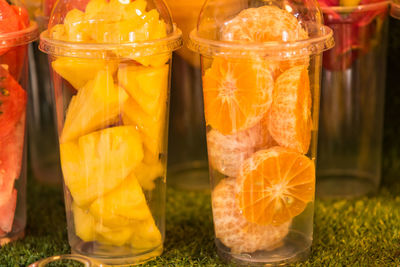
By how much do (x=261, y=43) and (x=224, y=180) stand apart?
0.71ft

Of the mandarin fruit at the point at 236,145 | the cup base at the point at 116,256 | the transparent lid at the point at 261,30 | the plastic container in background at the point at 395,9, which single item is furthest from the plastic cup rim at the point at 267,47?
the cup base at the point at 116,256

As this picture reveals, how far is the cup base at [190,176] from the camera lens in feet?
4.16

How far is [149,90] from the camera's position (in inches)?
34.7

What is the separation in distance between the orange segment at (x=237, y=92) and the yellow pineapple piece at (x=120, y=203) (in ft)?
0.51

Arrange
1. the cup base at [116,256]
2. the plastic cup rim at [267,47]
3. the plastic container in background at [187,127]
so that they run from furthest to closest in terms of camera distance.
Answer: the plastic container in background at [187,127] → the cup base at [116,256] → the plastic cup rim at [267,47]

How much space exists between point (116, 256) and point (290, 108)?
35 centimetres

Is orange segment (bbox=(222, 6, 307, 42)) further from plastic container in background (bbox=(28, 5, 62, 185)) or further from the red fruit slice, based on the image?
plastic container in background (bbox=(28, 5, 62, 185))

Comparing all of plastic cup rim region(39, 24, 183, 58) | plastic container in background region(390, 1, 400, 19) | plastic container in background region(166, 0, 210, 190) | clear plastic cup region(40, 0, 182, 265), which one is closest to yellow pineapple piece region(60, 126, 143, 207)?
clear plastic cup region(40, 0, 182, 265)

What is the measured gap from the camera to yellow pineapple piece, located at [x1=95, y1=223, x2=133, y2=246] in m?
0.92

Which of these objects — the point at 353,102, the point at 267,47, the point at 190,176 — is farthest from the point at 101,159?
the point at 353,102

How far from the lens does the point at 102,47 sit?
0.86 meters

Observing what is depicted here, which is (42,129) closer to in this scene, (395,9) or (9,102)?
(9,102)

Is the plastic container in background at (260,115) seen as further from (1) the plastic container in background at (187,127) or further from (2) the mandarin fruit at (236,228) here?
(1) the plastic container in background at (187,127)

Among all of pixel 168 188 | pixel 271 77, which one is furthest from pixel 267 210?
pixel 168 188
